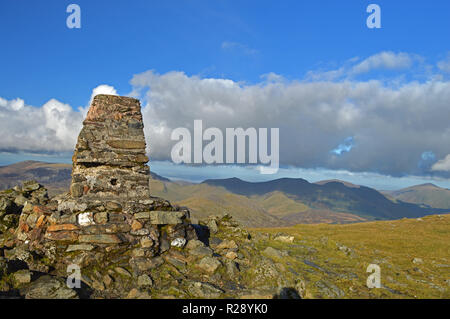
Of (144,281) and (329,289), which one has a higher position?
(144,281)

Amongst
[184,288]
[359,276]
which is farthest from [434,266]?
[184,288]

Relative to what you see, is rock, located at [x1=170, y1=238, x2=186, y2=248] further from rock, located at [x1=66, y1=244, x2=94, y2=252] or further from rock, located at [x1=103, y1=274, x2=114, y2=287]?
rock, located at [x1=66, y1=244, x2=94, y2=252]

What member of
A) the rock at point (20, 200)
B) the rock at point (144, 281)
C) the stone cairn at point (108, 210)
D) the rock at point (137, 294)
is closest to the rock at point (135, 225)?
the stone cairn at point (108, 210)

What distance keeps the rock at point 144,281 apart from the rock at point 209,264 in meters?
2.05

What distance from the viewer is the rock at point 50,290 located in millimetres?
8086

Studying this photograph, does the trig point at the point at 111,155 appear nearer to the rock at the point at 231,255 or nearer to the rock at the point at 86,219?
the rock at the point at 86,219

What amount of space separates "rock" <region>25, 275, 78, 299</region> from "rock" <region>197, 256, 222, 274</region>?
4493 mm

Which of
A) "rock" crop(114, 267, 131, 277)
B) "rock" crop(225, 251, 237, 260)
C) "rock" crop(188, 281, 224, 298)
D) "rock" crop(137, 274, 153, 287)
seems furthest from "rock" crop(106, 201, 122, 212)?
"rock" crop(225, 251, 237, 260)

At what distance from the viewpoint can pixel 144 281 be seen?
955cm

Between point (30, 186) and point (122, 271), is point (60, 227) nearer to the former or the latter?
A: point (122, 271)

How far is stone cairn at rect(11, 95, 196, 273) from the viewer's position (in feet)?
34.9

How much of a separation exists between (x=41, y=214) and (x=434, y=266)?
2107 cm

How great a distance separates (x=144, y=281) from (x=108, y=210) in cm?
379

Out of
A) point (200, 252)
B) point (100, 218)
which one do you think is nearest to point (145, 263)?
point (200, 252)
